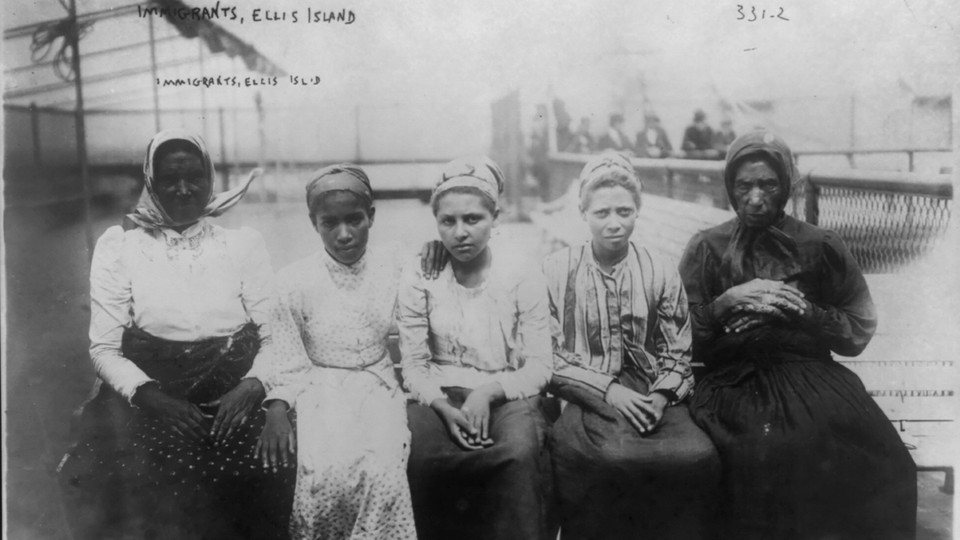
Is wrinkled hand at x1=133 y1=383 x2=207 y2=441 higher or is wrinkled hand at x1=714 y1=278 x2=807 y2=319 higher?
wrinkled hand at x1=714 y1=278 x2=807 y2=319

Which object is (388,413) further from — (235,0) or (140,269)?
(235,0)

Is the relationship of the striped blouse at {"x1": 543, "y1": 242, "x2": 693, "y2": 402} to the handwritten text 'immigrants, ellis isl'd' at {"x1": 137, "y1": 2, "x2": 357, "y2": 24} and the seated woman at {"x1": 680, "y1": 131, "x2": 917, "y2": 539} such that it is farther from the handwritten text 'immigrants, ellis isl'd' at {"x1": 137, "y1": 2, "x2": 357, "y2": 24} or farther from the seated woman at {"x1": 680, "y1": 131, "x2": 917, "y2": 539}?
the handwritten text 'immigrants, ellis isl'd' at {"x1": 137, "y1": 2, "x2": 357, "y2": 24}

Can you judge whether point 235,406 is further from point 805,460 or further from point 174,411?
point 805,460

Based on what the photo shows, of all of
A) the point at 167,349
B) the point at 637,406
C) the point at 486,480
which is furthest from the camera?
the point at 167,349

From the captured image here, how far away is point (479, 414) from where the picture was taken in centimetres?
243

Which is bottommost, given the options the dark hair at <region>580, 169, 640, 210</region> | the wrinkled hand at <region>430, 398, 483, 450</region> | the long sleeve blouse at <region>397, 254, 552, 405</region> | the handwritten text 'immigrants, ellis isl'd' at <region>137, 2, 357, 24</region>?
the wrinkled hand at <region>430, 398, 483, 450</region>

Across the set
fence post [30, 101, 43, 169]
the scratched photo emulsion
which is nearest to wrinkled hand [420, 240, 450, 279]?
the scratched photo emulsion

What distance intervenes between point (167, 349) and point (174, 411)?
0.22m

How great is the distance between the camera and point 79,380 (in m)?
2.76

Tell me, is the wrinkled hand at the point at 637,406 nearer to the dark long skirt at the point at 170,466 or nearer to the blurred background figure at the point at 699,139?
the blurred background figure at the point at 699,139

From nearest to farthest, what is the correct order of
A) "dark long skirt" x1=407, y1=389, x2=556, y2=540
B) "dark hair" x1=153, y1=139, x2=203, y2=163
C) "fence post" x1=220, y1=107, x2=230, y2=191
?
"dark long skirt" x1=407, y1=389, x2=556, y2=540 < "dark hair" x1=153, y1=139, x2=203, y2=163 < "fence post" x1=220, y1=107, x2=230, y2=191

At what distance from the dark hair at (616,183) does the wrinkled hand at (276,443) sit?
1281 millimetres

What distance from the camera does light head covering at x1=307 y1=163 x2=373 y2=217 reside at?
2568mm

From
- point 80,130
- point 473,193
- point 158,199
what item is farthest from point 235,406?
point 80,130
